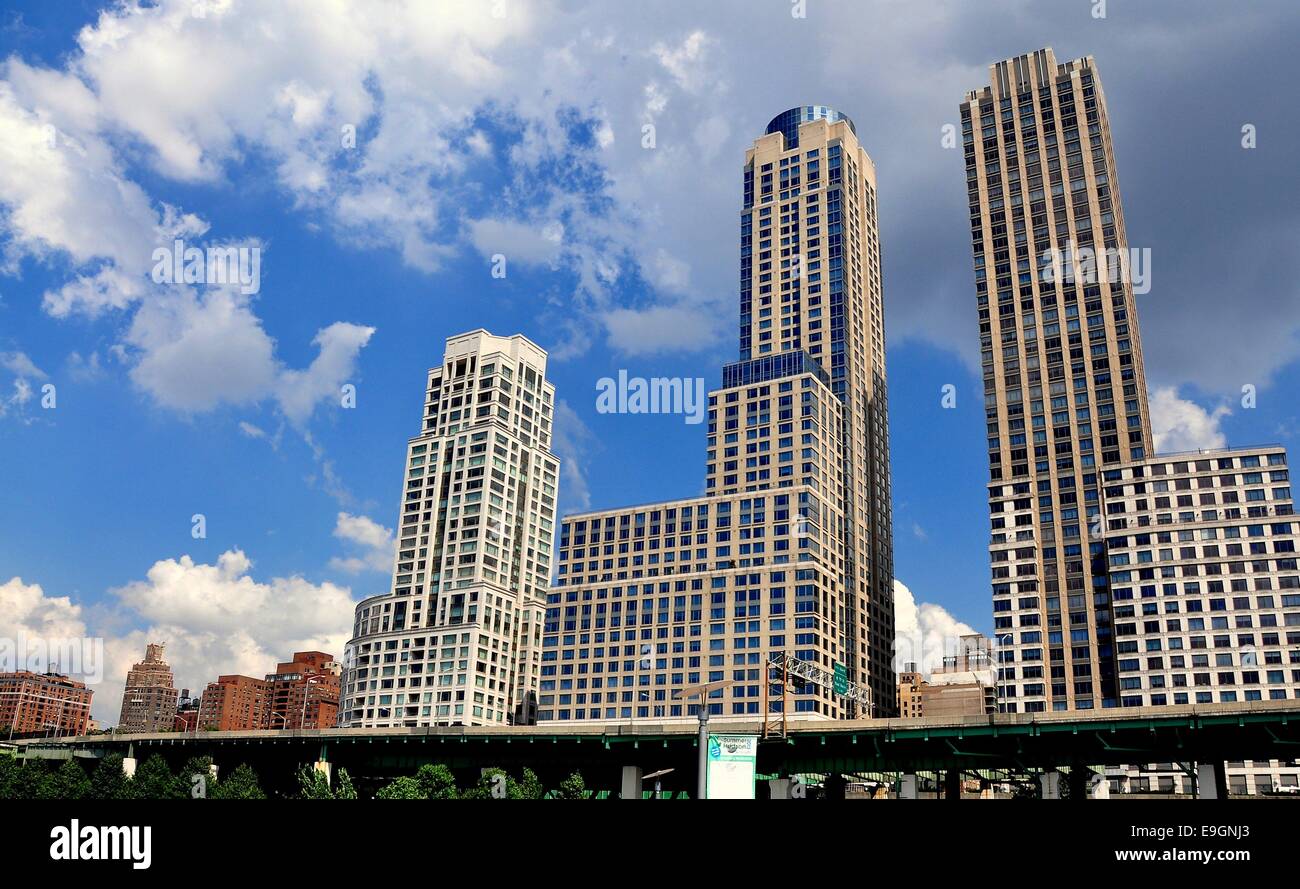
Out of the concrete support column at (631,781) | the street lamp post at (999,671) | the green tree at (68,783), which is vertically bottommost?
the green tree at (68,783)

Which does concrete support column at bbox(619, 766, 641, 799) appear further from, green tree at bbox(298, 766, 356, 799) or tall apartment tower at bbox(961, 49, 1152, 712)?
tall apartment tower at bbox(961, 49, 1152, 712)

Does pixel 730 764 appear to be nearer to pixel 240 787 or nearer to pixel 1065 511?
pixel 240 787

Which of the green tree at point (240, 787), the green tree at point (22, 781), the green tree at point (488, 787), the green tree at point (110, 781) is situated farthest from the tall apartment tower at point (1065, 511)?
the green tree at point (22, 781)

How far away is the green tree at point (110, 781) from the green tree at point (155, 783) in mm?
1119

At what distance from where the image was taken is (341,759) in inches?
5128

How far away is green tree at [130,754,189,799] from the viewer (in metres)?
111

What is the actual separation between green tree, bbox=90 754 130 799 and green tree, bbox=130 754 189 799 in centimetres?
112

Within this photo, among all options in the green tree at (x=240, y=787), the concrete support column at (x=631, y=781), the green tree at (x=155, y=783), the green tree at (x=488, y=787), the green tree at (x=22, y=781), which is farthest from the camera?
the green tree at (x=22, y=781)

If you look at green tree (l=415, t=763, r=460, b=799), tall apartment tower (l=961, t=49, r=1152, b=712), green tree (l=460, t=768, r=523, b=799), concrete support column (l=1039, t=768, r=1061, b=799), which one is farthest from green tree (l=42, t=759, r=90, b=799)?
tall apartment tower (l=961, t=49, r=1152, b=712)

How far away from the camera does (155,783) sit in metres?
115

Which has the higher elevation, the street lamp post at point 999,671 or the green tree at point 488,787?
the street lamp post at point 999,671

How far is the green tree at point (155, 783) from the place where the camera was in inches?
4375

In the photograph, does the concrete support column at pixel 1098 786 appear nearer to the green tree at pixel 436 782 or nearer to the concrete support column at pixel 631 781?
the concrete support column at pixel 631 781
